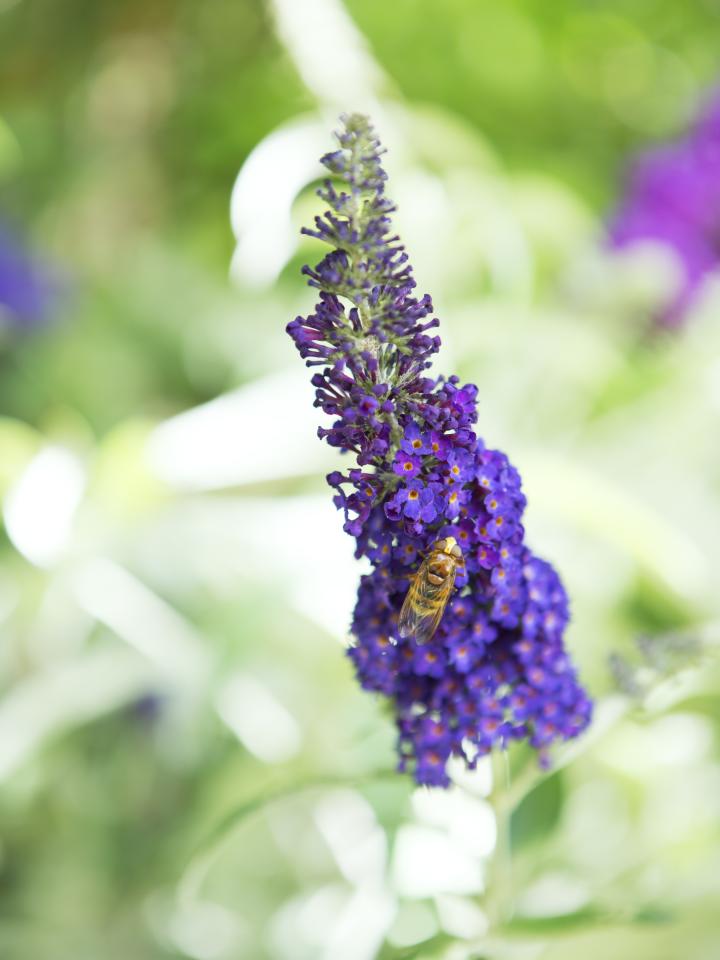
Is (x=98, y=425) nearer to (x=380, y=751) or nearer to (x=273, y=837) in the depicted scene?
(x=273, y=837)

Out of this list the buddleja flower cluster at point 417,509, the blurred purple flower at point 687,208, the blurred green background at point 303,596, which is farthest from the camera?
the blurred purple flower at point 687,208

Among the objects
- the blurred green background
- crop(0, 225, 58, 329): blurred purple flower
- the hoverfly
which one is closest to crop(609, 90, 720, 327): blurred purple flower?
the blurred green background

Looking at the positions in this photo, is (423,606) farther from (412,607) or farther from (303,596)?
(303,596)

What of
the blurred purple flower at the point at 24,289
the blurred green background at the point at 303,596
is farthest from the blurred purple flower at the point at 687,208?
the blurred purple flower at the point at 24,289

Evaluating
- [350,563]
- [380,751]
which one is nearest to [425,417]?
[380,751]

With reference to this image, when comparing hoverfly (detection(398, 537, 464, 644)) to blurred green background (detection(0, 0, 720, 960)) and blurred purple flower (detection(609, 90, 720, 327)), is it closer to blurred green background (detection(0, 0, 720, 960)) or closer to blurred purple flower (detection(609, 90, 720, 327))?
blurred green background (detection(0, 0, 720, 960))

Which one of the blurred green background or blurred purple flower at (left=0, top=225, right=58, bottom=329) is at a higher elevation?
blurred purple flower at (left=0, top=225, right=58, bottom=329)

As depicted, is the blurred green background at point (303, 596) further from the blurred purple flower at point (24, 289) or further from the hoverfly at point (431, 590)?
the hoverfly at point (431, 590)
